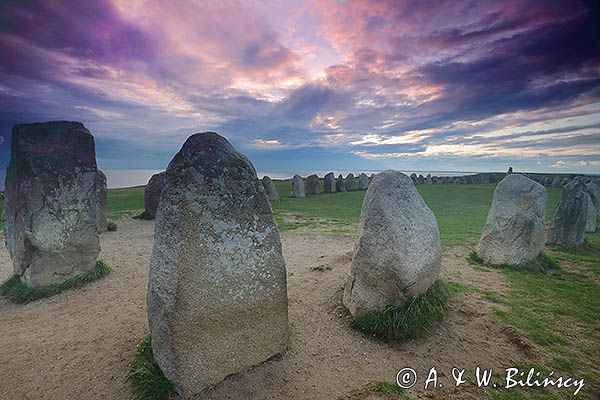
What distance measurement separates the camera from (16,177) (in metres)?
7.06

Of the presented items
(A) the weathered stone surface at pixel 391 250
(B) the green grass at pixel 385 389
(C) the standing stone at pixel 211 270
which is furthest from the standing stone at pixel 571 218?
(C) the standing stone at pixel 211 270

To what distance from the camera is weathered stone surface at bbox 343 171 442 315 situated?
16.5 ft

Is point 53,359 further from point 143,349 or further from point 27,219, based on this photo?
point 27,219

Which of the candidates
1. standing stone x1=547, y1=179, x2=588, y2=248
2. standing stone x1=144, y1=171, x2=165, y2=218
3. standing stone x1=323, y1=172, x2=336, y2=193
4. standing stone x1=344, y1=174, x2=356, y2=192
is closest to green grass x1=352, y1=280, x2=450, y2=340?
standing stone x1=547, y1=179, x2=588, y2=248

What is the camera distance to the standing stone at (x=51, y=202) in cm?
689

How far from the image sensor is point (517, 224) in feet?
26.4

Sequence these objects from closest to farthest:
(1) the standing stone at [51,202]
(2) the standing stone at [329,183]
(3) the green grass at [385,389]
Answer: (3) the green grass at [385,389], (1) the standing stone at [51,202], (2) the standing stone at [329,183]

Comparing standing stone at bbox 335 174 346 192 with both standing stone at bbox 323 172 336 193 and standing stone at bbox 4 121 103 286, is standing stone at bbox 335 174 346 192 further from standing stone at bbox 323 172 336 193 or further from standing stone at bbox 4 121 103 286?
standing stone at bbox 4 121 103 286

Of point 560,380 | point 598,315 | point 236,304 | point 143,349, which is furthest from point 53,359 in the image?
point 598,315

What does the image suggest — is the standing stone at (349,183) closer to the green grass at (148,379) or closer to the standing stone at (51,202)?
the standing stone at (51,202)

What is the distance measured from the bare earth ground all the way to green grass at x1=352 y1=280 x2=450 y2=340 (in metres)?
0.14

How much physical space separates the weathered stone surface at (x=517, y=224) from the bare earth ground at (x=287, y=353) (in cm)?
145

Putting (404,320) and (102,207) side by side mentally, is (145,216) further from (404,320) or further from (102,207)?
(404,320)

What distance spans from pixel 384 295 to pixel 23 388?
514cm
